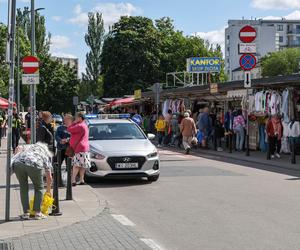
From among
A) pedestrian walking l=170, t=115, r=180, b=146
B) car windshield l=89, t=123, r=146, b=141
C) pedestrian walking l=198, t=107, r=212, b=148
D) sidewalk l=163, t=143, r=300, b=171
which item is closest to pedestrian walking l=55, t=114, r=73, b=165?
car windshield l=89, t=123, r=146, b=141

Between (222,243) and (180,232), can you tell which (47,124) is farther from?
(222,243)

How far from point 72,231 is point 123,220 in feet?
3.57

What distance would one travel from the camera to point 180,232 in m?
7.76

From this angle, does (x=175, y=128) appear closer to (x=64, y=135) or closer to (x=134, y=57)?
(x=64, y=135)

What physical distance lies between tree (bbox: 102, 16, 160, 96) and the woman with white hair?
52952 mm

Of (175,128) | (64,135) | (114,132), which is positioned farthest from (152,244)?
(175,128)

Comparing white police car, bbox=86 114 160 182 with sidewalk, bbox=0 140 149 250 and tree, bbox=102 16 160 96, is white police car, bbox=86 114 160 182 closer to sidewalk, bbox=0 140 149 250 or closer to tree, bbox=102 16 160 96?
sidewalk, bbox=0 140 149 250

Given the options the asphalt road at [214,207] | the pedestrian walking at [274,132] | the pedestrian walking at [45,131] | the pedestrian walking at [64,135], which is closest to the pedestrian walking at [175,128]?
the pedestrian walking at [274,132]

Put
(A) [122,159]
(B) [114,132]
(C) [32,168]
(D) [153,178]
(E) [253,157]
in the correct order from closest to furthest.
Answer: (C) [32,168]
(A) [122,159]
(D) [153,178]
(B) [114,132]
(E) [253,157]

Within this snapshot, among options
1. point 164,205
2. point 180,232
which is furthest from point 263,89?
point 180,232

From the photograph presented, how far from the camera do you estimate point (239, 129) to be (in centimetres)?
2291

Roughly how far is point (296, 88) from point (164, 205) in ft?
39.2

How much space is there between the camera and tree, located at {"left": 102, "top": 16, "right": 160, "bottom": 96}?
2449 inches

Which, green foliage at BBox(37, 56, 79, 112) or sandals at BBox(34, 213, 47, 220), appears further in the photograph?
green foliage at BBox(37, 56, 79, 112)
